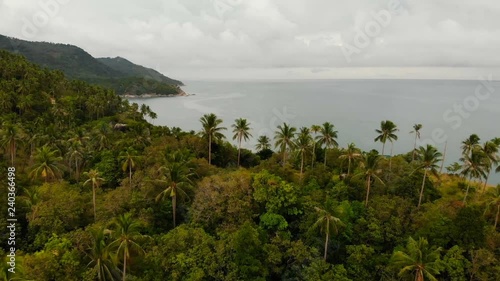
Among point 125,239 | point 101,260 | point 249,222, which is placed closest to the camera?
point 101,260

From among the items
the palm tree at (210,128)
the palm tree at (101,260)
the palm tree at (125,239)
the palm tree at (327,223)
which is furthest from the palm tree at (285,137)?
the palm tree at (101,260)

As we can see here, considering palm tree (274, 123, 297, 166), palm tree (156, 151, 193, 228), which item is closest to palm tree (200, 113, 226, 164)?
palm tree (274, 123, 297, 166)

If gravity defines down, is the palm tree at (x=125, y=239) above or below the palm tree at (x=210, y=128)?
below

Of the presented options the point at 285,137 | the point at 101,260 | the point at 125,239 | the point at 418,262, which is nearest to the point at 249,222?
the point at 125,239

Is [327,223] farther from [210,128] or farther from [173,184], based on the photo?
[210,128]

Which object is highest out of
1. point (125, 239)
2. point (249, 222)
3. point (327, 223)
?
point (125, 239)

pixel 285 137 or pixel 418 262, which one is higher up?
pixel 285 137

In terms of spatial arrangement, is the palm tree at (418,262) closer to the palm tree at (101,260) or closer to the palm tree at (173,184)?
the palm tree at (173,184)

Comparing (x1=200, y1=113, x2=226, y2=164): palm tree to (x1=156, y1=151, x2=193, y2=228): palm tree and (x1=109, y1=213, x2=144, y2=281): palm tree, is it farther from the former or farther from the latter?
(x1=109, y1=213, x2=144, y2=281): palm tree

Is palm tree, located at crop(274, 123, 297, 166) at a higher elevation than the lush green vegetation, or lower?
higher
